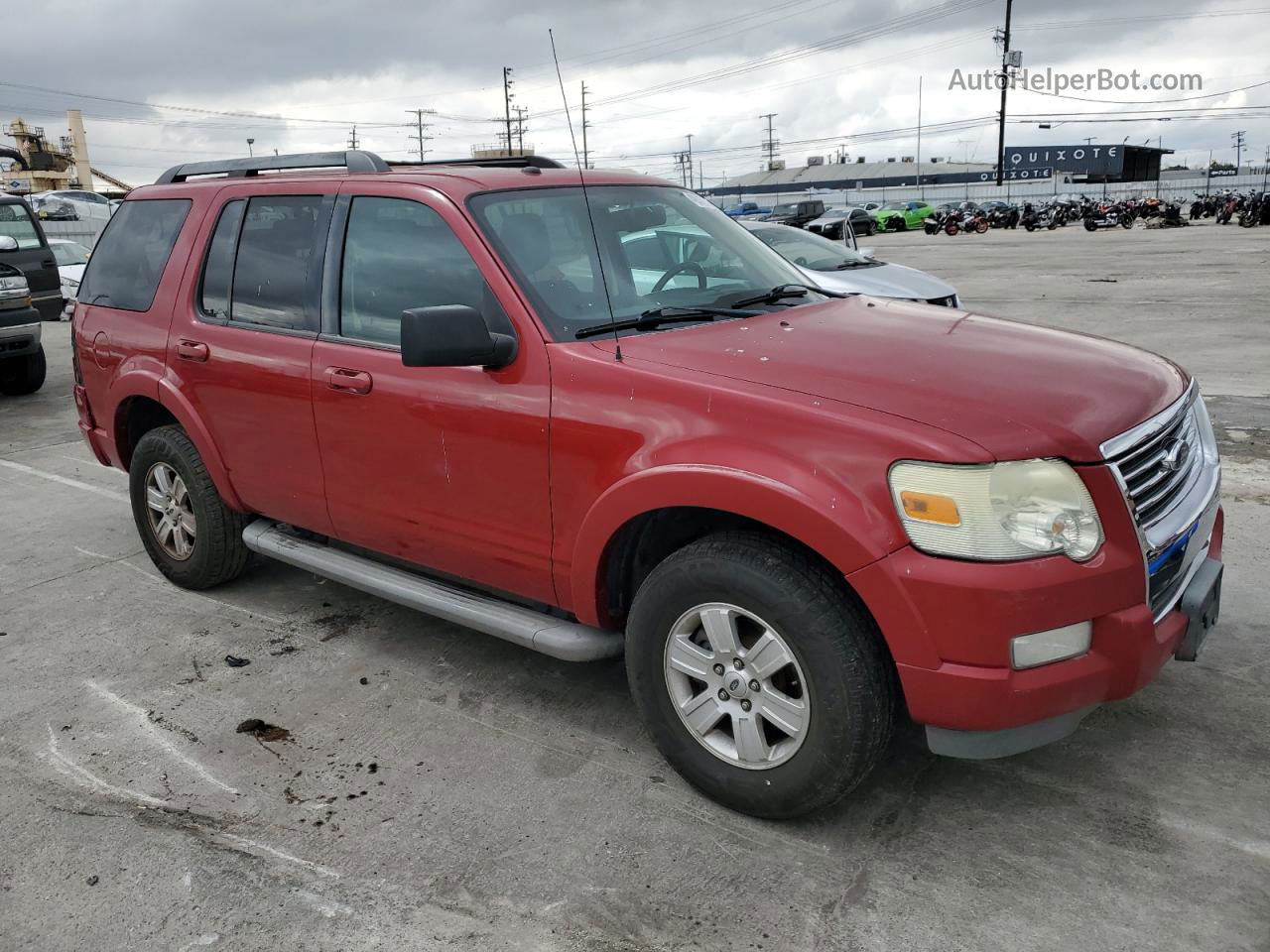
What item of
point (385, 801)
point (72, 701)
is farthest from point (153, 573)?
point (385, 801)

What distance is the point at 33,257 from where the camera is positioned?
470 inches

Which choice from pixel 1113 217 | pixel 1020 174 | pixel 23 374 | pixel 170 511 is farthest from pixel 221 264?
pixel 1020 174

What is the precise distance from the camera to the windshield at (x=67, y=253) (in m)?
18.2

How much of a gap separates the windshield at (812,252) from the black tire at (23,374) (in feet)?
24.2

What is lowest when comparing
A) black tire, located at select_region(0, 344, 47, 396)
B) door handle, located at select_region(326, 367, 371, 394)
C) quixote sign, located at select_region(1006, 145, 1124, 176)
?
black tire, located at select_region(0, 344, 47, 396)

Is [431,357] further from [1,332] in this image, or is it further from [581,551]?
[1,332]

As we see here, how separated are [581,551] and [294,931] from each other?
1273 millimetres

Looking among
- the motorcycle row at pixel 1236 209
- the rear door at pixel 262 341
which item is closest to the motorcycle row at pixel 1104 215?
the motorcycle row at pixel 1236 209

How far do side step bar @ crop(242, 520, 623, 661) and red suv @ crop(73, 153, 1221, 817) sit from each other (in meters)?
0.01

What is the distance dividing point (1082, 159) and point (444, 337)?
10601cm

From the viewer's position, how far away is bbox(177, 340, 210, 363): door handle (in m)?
4.45

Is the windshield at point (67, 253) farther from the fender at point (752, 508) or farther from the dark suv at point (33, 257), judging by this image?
the fender at point (752, 508)

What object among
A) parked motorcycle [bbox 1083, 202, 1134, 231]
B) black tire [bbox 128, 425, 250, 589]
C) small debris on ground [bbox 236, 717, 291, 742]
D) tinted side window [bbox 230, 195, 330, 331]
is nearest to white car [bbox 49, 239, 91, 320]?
black tire [bbox 128, 425, 250, 589]

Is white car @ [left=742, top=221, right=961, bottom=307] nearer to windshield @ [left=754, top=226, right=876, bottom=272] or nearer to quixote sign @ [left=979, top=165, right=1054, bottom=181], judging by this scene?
windshield @ [left=754, top=226, right=876, bottom=272]
